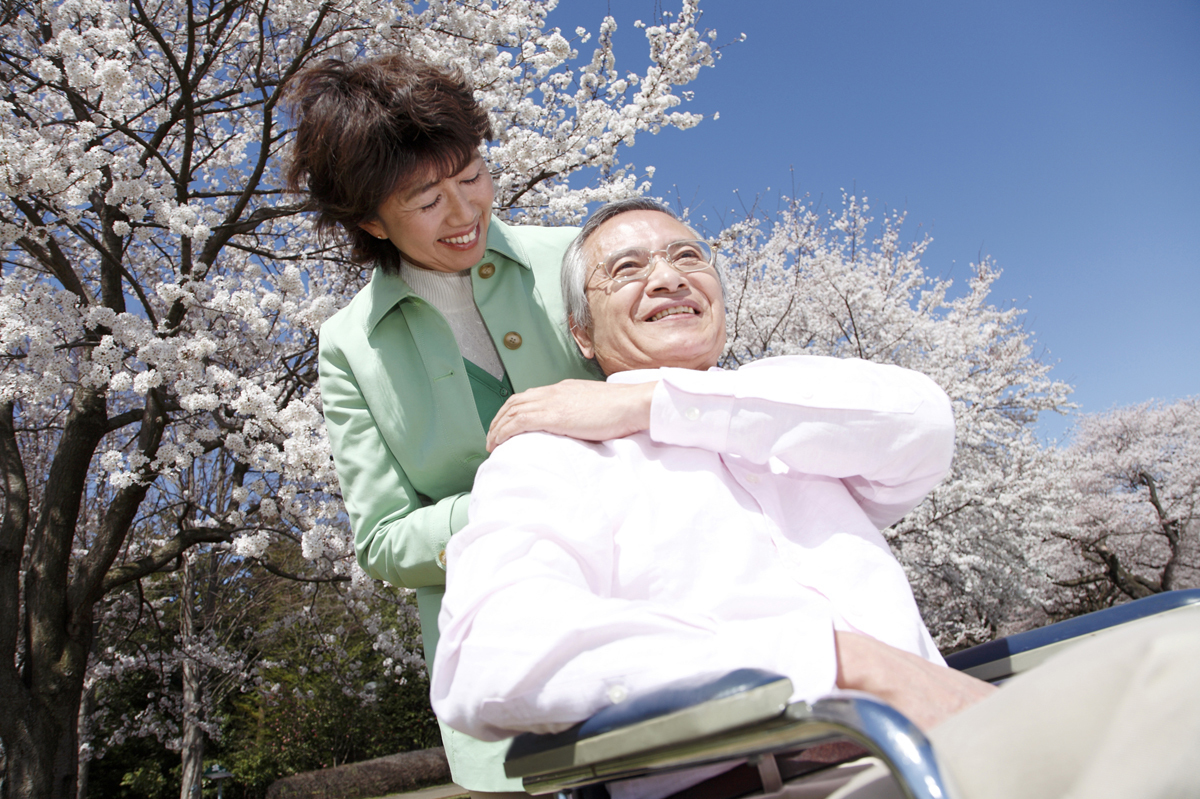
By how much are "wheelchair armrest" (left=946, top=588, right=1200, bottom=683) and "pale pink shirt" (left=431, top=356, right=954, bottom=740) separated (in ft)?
0.28

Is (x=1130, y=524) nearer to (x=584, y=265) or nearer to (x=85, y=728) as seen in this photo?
(x=584, y=265)

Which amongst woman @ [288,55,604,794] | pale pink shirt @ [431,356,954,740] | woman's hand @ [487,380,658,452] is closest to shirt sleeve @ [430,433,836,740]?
pale pink shirt @ [431,356,954,740]

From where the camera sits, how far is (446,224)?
6.22 feet

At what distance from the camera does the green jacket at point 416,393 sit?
5.68ft

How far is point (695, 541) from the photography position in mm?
1244

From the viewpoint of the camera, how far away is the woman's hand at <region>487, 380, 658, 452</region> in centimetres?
137

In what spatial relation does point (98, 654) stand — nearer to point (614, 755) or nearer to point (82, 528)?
point (82, 528)

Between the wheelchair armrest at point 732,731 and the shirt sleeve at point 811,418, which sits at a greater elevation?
the shirt sleeve at point 811,418

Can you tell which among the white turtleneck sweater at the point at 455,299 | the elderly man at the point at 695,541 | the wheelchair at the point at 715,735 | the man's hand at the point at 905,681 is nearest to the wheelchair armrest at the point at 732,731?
the wheelchair at the point at 715,735

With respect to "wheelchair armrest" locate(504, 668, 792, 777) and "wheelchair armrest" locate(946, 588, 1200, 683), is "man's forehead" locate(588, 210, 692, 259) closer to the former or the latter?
"wheelchair armrest" locate(946, 588, 1200, 683)

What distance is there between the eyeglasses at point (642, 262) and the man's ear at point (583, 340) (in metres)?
0.16

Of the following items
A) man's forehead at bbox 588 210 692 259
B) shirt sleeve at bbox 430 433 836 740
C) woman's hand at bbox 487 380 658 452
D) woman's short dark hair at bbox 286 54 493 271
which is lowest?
shirt sleeve at bbox 430 433 836 740

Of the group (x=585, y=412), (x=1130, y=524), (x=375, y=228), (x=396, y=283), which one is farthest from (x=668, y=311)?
(x=1130, y=524)

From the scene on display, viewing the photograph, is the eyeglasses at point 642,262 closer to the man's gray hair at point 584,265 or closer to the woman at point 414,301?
the man's gray hair at point 584,265
